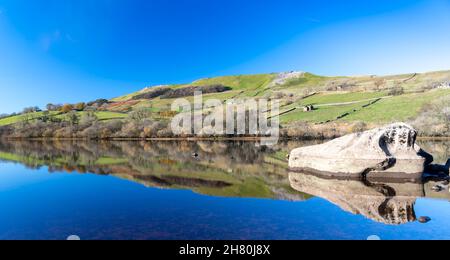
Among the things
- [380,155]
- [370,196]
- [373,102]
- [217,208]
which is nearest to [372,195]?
[370,196]

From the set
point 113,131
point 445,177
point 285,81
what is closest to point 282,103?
point 113,131

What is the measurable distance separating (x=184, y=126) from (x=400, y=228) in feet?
280

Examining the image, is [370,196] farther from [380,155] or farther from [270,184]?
[270,184]

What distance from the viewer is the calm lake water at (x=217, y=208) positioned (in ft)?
47.2

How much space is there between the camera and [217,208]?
18672mm

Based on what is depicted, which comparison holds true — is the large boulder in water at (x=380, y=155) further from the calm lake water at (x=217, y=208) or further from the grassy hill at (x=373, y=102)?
the grassy hill at (x=373, y=102)

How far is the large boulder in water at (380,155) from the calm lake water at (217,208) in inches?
53.4

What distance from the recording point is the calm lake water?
14383mm

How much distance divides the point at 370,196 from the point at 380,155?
209 inches

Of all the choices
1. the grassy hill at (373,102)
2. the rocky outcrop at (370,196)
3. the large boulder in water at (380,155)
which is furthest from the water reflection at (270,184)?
the grassy hill at (373,102)

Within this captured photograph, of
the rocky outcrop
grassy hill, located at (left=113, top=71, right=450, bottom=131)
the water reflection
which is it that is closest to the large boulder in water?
the water reflection

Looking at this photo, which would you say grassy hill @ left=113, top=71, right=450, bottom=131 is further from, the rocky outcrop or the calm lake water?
the calm lake water

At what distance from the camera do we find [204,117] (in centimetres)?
9812

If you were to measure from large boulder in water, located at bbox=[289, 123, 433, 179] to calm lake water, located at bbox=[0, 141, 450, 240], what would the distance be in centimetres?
136
